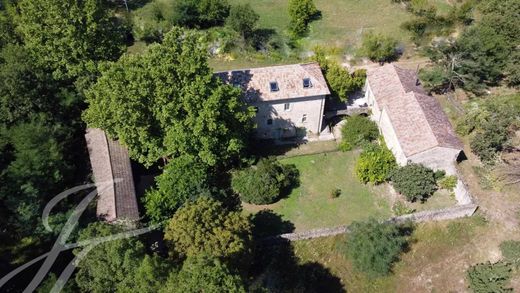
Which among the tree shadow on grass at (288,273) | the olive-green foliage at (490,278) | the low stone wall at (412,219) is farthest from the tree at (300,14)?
the olive-green foliage at (490,278)

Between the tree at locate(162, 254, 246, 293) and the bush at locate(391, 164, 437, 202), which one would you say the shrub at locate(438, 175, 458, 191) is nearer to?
the bush at locate(391, 164, 437, 202)

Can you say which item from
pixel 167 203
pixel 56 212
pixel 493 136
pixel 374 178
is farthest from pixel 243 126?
pixel 493 136

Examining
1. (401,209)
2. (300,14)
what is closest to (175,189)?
(401,209)

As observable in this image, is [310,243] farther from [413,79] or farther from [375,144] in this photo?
[413,79]

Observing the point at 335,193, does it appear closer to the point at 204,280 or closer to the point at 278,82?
the point at 278,82

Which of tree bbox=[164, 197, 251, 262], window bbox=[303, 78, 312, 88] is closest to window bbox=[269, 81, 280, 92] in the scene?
window bbox=[303, 78, 312, 88]

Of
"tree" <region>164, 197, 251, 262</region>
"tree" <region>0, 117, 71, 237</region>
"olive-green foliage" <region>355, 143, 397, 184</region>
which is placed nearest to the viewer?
"tree" <region>164, 197, 251, 262</region>
